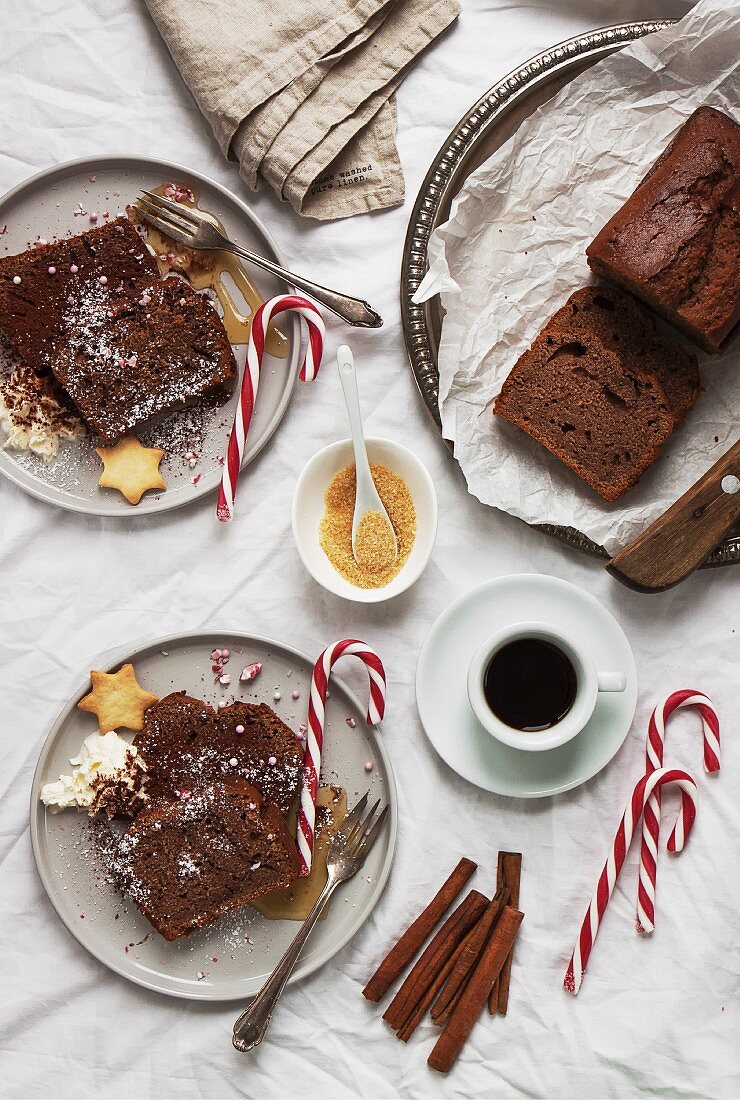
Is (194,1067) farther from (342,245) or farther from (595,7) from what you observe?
(595,7)

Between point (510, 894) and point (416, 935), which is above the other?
point (510, 894)

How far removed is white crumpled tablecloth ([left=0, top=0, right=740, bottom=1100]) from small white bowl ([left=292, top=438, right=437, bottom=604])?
0.08 metres

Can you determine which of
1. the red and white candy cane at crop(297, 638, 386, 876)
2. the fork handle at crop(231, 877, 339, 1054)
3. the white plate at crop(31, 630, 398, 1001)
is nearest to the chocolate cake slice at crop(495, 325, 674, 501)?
the red and white candy cane at crop(297, 638, 386, 876)

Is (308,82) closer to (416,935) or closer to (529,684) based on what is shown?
(529,684)

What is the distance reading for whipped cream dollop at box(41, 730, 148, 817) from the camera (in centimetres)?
183

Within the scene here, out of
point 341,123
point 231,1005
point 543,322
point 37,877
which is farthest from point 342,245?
point 231,1005

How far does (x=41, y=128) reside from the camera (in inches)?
74.1

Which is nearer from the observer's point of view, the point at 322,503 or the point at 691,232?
the point at 691,232

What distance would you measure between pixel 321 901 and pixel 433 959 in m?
0.31

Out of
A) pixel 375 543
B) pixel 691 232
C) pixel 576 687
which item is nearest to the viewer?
pixel 691 232

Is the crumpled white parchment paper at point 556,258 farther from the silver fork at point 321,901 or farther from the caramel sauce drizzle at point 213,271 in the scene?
the silver fork at point 321,901

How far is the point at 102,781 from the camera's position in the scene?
1829 mm

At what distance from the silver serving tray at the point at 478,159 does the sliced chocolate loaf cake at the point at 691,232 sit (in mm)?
278

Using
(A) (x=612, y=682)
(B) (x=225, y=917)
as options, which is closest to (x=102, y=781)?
(B) (x=225, y=917)
